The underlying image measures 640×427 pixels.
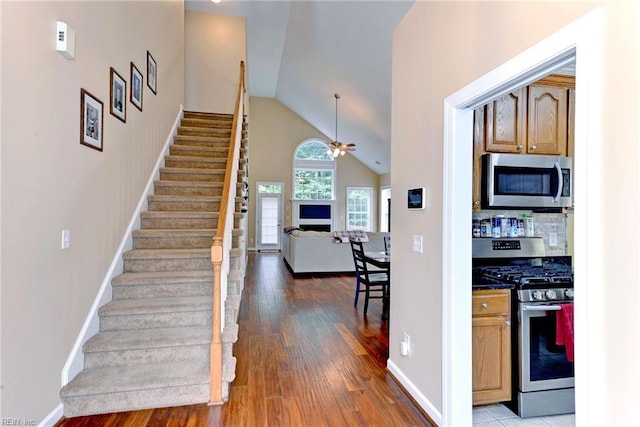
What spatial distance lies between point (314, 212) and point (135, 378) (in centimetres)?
918

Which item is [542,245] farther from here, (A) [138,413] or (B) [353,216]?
(B) [353,216]

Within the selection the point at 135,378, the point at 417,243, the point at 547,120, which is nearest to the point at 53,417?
the point at 135,378

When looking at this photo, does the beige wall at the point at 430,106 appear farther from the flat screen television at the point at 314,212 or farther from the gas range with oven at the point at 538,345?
the flat screen television at the point at 314,212

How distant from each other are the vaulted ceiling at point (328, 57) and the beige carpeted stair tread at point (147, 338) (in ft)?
14.9

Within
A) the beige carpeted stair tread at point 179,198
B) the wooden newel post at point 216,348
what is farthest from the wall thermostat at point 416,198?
the beige carpeted stair tread at point 179,198

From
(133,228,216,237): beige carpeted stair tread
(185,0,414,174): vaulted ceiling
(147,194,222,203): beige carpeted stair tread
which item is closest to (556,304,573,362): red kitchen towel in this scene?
(133,228,216,237): beige carpeted stair tread

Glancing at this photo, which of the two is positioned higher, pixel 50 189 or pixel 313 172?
pixel 313 172

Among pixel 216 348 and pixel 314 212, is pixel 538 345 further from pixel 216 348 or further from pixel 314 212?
pixel 314 212

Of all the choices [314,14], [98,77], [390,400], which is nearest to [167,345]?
[390,400]

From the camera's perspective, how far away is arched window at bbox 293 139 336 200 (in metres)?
11.3

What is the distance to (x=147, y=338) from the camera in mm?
2443

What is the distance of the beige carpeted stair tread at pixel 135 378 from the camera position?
2.09 m

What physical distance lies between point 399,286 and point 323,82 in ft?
21.5

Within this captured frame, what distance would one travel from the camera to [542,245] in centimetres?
264
